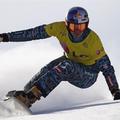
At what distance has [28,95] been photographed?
7.45m

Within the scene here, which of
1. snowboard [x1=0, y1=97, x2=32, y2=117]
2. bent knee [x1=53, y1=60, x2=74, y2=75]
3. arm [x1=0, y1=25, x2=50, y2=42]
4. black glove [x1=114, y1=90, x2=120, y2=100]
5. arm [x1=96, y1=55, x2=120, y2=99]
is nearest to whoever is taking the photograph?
snowboard [x1=0, y1=97, x2=32, y2=117]

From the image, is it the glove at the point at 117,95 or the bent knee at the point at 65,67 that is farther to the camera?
the glove at the point at 117,95

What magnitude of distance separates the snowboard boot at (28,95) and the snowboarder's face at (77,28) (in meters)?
1.16

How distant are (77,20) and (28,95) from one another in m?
1.36

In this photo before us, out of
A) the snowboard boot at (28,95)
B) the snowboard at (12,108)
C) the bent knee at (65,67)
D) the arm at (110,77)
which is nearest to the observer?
the snowboard at (12,108)

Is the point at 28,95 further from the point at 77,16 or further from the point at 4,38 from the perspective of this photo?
the point at 77,16

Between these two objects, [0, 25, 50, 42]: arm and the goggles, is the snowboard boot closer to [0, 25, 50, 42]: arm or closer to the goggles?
[0, 25, 50, 42]: arm

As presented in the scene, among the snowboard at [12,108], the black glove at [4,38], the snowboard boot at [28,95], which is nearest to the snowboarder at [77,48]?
the black glove at [4,38]

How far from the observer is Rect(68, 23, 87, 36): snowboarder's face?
816cm

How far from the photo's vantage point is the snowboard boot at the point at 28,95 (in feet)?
24.1

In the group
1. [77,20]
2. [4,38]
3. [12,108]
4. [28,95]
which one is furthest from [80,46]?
[12,108]

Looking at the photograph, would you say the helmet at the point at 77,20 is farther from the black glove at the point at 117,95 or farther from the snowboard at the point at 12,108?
the snowboard at the point at 12,108

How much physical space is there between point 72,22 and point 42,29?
0.48 m

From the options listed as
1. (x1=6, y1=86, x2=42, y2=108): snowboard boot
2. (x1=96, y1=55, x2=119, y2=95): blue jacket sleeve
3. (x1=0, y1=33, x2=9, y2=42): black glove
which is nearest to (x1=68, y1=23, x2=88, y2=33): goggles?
(x1=96, y1=55, x2=119, y2=95): blue jacket sleeve
